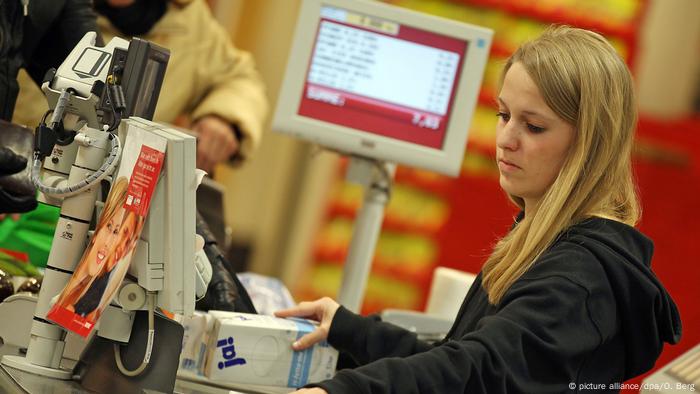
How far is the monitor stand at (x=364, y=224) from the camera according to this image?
10.8 ft

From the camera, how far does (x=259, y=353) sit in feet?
6.67

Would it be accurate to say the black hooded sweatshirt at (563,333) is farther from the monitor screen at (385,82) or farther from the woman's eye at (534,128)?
the monitor screen at (385,82)

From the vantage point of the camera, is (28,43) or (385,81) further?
(385,81)

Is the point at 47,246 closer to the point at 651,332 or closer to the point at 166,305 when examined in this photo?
the point at 166,305

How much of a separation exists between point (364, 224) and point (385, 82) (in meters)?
0.46

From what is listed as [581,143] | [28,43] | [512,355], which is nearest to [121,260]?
[512,355]

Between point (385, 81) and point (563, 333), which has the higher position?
point (385, 81)

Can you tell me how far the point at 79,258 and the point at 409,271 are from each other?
4.62 m

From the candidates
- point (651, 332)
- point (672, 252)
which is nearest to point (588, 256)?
point (651, 332)

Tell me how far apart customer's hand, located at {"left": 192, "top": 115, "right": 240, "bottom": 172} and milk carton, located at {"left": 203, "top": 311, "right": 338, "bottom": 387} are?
1764mm

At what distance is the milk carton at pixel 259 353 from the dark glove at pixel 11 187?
529mm

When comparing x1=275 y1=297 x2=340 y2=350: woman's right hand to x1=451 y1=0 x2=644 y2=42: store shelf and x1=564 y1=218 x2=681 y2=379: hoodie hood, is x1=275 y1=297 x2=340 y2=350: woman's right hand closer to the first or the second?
x1=564 y1=218 x2=681 y2=379: hoodie hood

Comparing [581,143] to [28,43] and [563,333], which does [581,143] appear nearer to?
[563,333]

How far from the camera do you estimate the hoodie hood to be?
5.68ft
